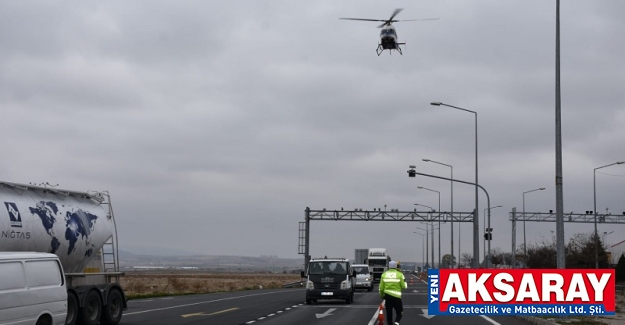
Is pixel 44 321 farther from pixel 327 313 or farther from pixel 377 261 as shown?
pixel 377 261

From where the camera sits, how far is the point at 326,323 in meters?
24.1

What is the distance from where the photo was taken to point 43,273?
681 inches

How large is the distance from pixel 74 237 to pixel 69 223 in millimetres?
420

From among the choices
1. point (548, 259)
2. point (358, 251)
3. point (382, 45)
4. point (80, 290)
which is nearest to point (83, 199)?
point (80, 290)

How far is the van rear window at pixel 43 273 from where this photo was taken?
16619 millimetres

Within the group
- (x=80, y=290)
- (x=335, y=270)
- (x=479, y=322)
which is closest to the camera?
(x=80, y=290)

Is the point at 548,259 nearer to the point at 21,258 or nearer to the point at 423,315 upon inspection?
the point at 423,315

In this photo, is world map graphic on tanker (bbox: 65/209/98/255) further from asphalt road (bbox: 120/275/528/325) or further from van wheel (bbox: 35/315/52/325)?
van wheel (bbox: 35/315/52/325)

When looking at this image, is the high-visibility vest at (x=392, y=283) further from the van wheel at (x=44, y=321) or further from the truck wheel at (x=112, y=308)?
the truck wheel at (x=112, y=308)

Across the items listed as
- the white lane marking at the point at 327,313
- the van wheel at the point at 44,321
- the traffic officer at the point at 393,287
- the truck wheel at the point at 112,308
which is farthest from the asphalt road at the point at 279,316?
the van wheel at the point at 44,321

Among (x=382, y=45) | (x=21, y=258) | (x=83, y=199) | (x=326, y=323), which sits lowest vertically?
(x=326, y=323)

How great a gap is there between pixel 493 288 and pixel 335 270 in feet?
55.0

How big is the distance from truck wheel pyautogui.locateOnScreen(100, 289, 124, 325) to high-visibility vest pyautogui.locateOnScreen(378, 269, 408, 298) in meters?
7.90

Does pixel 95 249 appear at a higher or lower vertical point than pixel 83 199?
lower
